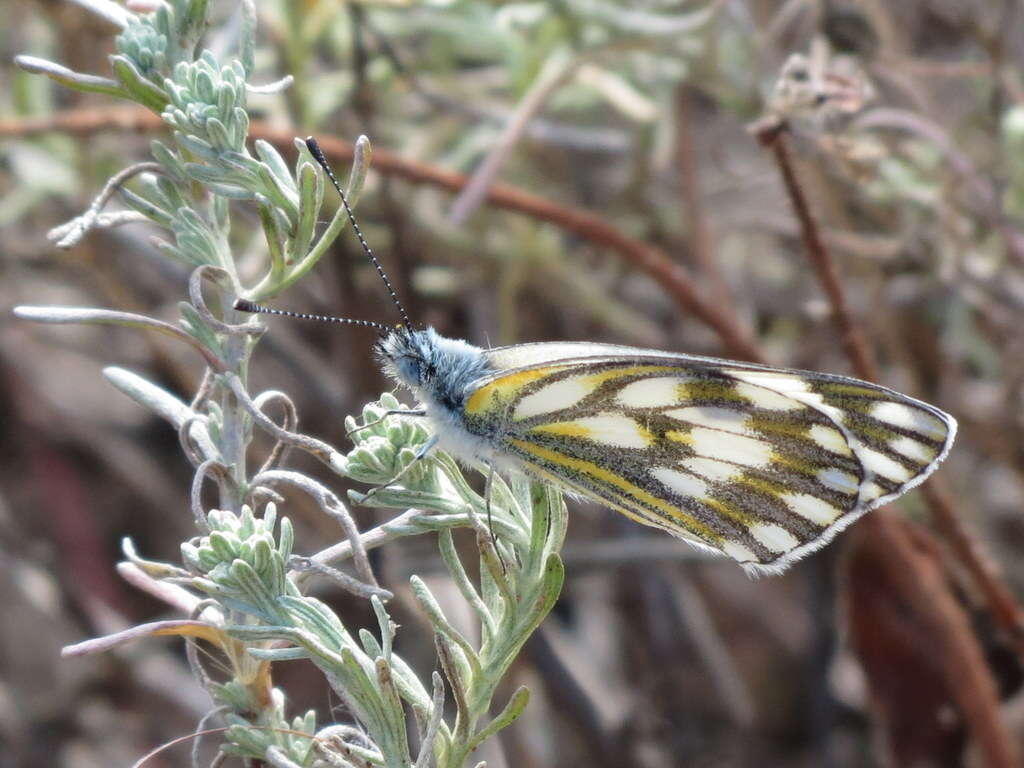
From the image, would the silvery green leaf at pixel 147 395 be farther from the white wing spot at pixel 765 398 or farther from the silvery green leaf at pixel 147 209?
A: the white wing spot at pixel 765 398

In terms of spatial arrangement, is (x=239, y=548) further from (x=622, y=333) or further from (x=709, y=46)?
(x=622, y=333)

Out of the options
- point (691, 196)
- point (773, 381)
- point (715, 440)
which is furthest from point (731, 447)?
point (691, 196)

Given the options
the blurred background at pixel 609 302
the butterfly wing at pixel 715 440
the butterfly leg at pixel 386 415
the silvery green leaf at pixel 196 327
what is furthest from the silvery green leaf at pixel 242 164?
the blurred background at pixel 609 302

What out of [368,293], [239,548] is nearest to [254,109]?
[368,293]

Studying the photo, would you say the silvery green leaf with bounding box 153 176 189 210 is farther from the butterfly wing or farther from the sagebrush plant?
the butterfly wing

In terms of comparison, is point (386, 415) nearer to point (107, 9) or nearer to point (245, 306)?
point (245, 306)
